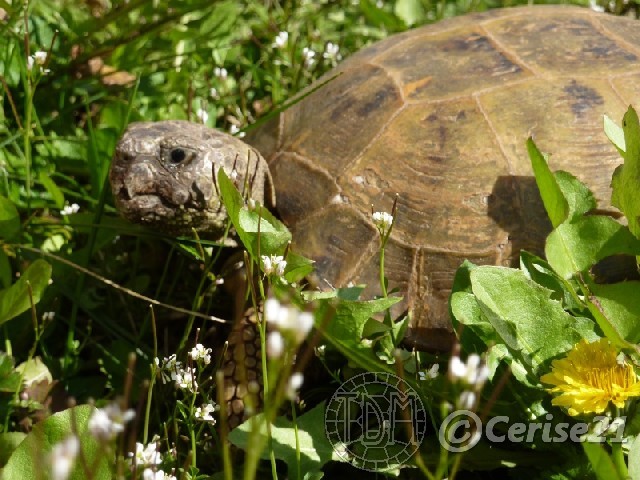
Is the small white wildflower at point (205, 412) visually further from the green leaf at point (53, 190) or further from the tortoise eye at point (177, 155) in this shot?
the green leaf at point (53, 190)

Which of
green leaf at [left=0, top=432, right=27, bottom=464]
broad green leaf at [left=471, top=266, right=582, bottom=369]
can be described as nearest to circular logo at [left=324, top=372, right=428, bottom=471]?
broad green leaf at [left=471, top=266, right=582, bottom=369]

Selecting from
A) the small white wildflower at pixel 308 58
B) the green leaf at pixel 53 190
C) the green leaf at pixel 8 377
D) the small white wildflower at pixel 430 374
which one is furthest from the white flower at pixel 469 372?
the small white wildflower at pixel 308 58

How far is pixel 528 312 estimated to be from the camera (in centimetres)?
179

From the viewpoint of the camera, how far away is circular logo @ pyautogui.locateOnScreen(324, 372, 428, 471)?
1.86 meters

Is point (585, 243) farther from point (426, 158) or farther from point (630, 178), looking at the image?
point (426, 158)

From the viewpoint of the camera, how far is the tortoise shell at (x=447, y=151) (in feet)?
7.09

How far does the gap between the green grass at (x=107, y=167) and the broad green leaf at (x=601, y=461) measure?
0.82m

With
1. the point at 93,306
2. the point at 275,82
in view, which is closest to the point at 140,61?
the point at 275,82

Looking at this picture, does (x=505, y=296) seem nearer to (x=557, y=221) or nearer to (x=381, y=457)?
(x=557, y=221)

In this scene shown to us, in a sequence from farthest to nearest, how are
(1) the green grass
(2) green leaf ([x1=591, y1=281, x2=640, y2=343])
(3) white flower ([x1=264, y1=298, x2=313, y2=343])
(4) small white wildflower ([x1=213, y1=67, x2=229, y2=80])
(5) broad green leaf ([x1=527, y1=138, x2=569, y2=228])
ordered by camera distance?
1. (4) small white wildflower ([x1=213, y1=67, x2=229, y2=80])
2. (1) the green grass
3. (5) broad green leaf ([x1=527, y1=138, x2=569, y2=228])
4. (2) green leaf ([x1=591, y1=281, x2=640, y2=343])
5. (3) white flower ([x1=264, y1=298, x2=313, y2=343])

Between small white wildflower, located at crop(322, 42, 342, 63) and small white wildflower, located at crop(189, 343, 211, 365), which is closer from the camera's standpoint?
small white wildflower, located at crop(189, 343, 211, 365)

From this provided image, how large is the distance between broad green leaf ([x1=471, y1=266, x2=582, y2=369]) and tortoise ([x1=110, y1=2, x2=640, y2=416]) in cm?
32

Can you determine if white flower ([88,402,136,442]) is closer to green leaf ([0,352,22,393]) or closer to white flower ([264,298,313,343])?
white flower ([264,298,313,343])

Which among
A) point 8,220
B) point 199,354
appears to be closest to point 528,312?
point 199,354
